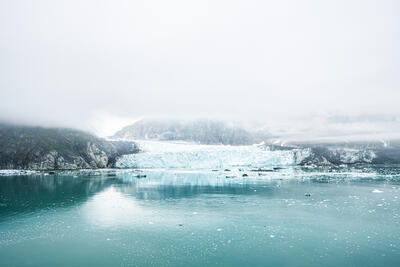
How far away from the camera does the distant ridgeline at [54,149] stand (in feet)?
332

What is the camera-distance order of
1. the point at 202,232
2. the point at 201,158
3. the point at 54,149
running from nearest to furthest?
the point at 202,232, the point at 201,158, the point at 54,149

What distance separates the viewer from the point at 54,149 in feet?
359

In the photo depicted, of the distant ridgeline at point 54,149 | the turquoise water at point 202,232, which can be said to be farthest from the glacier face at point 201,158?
the turquoise water at point 202,232

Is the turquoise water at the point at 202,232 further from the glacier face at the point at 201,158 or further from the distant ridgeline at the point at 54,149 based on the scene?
the distant ridgeline at the point at 54,149

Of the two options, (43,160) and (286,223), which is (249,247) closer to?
(286,223)

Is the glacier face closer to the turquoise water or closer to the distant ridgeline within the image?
the distant ridgeline

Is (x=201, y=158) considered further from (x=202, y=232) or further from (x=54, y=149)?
(x=202, y=232)

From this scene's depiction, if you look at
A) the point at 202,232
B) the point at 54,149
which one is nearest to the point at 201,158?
the point at 54,149

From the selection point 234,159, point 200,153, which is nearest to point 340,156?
point 234,159

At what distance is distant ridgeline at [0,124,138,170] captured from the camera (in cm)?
10131

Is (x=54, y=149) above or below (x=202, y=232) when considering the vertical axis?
above

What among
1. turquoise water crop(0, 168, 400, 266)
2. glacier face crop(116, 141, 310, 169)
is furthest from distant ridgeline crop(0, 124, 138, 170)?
turquoise water crop(0, 168, 400, 266)

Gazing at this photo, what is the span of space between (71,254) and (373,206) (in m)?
28.7

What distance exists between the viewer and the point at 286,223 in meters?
23.4
